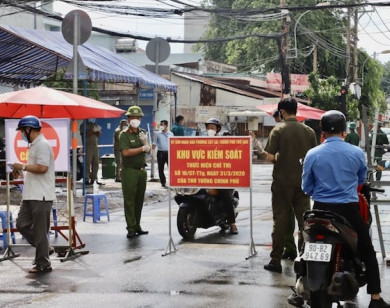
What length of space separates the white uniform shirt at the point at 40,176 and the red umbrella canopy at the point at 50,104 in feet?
5.28

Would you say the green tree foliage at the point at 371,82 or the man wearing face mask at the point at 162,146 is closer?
the man wearing face mask at the point at 162,146

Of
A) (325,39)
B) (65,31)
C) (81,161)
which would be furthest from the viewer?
(325,39)

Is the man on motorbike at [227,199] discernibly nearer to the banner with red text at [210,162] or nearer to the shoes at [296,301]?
the banner with red text at [210,162]

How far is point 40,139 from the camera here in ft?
32.2

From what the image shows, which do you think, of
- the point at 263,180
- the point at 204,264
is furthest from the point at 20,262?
the point at 263,180

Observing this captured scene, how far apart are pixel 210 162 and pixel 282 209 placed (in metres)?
1.76

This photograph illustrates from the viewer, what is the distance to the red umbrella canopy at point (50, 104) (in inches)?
452

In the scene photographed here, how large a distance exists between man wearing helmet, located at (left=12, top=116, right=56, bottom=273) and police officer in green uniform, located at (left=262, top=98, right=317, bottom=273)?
2.57 meters

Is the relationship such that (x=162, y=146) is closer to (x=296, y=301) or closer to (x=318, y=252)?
(x=296, y=301)

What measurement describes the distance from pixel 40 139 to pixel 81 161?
35.7 feet

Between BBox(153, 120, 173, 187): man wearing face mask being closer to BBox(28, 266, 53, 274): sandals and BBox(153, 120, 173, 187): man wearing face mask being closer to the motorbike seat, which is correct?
BBox(28, 266, 53, 274): sandals

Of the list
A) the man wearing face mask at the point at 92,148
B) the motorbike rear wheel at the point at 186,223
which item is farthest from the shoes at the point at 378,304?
the man wearing face mask at the point at 92,148

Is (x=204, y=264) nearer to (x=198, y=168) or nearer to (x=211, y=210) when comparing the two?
(x=198, y=168)

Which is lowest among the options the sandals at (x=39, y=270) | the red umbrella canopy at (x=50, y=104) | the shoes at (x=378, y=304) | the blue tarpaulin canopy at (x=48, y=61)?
the sandals at (x=39, y=270)
